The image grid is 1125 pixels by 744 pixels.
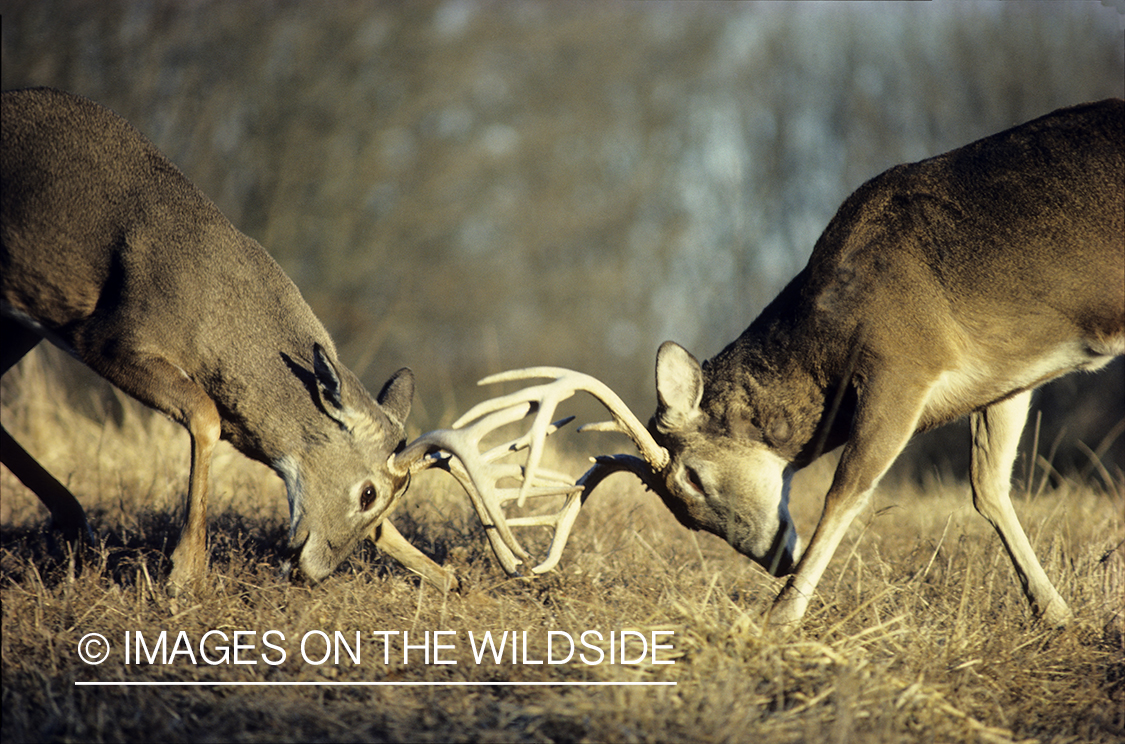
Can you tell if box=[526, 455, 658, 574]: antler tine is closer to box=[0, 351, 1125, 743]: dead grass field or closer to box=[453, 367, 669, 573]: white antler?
box=[453, 367, 669, 573]: white antler

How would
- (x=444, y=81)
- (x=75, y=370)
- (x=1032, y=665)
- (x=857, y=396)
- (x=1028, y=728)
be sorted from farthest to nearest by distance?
(x=444, y=81) → (x=75, y=370) → (x=857, y=396) → (x=1032, y=665) → (x=1028, y=728)

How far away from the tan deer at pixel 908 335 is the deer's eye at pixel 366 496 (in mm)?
965

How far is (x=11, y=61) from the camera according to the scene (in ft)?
37.0

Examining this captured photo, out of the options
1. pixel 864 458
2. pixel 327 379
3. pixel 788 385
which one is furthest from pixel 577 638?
pixel 327 379

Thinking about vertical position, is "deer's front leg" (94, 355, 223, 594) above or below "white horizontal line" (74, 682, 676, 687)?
above

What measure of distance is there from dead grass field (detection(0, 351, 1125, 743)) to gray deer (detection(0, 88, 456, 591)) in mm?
348

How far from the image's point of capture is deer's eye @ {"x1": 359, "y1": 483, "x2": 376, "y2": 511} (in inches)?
195

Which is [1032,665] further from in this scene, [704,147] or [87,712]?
[704,147]

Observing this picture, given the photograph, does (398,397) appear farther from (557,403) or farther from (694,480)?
(694,480)

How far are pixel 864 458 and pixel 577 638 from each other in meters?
1.63

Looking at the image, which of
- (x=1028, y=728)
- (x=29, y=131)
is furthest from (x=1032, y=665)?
(x=29, y=131)

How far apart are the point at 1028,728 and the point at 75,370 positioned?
12.1 metres

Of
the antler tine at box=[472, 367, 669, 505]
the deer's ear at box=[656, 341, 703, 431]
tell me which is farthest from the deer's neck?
the antler tine at box=[472, 367, 669, 505]

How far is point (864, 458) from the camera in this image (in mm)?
4328
